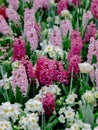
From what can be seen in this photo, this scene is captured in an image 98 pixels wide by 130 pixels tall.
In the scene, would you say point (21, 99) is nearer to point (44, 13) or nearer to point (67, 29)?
point (67, 29)

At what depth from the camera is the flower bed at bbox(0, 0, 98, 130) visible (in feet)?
10.3

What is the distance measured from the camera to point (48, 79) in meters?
3.40

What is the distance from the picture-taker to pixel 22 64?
3488mm

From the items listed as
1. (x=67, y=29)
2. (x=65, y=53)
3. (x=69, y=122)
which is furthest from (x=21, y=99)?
(x=67, y=29)

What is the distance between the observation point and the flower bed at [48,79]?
10.3 feet

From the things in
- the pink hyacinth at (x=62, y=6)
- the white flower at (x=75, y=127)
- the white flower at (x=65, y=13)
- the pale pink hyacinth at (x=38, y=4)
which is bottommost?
the white flower at (x=75, y=127)

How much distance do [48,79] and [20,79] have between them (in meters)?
0.19

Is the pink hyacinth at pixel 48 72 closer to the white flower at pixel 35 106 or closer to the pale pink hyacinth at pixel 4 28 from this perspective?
the white flower at pixel 35 106

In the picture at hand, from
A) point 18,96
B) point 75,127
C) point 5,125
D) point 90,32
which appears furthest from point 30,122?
point 90,32

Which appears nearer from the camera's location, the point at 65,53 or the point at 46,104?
the point at 46,104

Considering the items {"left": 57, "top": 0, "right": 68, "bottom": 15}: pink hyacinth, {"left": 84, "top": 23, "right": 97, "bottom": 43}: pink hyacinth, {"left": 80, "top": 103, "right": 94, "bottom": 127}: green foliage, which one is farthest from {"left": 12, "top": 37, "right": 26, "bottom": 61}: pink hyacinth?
{"left": 57, "top": 0, "right": 68, "bottom": 15}: pink hyacinth

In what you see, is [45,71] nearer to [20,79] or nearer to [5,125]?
[20,79]

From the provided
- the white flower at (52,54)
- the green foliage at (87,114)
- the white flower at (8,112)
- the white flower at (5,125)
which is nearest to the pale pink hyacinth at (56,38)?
the white flower at (52,54)

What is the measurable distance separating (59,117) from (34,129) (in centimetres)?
36
